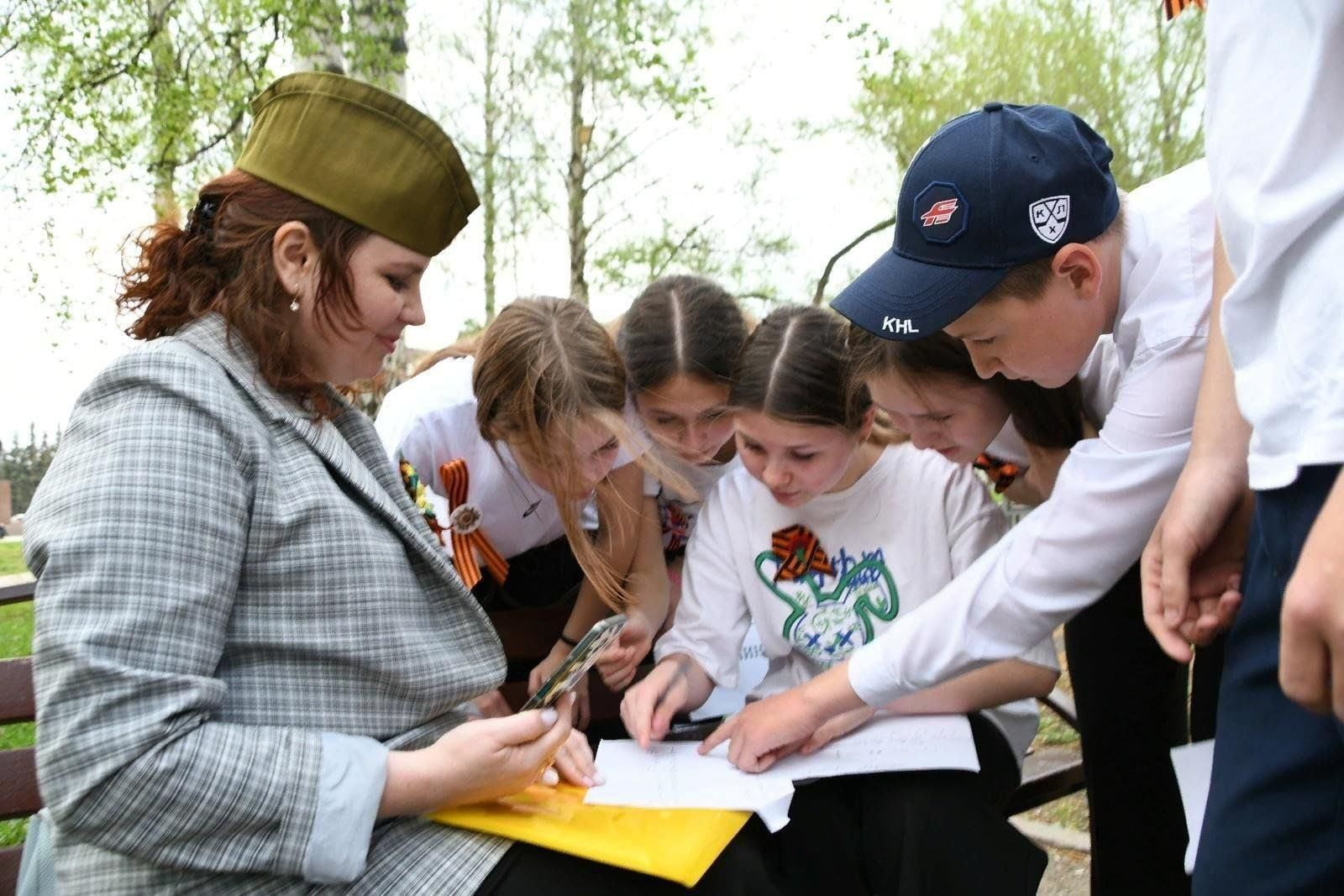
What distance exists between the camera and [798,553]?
2271mm

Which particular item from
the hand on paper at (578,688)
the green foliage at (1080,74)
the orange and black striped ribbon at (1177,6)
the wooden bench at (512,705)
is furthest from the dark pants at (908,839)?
the green foliage at (1080,74)

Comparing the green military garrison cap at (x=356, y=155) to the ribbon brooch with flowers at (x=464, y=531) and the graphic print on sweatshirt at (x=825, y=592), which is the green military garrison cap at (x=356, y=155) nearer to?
the ribbon brooch with flowers at (x=464, y=531)

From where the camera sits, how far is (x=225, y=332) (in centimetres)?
161

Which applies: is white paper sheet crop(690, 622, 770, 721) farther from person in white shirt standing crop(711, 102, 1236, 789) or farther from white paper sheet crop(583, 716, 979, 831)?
person in white shirt standing crop(711, 102, 1236, 789)

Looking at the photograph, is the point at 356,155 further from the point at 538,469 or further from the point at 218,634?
the point at 538,469

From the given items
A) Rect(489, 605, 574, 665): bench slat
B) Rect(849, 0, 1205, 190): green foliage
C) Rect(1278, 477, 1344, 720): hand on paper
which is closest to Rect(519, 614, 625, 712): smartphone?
Rect(489, 605, 574, 665): bench slat

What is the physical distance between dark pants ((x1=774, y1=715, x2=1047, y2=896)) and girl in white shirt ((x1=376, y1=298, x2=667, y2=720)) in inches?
24.0

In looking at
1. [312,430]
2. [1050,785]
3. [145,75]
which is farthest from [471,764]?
[145,75]

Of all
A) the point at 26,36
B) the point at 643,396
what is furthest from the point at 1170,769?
the point at 26,36

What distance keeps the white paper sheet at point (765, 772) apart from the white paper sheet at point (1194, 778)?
36cm

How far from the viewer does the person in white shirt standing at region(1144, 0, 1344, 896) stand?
0.88m

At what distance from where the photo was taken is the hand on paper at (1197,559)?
1258 mm

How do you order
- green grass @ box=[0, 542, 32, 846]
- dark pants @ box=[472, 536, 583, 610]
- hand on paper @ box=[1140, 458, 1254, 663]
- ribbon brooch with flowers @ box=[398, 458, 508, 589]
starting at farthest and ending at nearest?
green grass @ box=[0, 542, 32, 846] < dark pants @ box=[472, 536, 583, 610] < ribbon brooch with flowers @ box=[398, 458, 508, 589] < hand on paper @ box=[1140, 458, 1254, 663]

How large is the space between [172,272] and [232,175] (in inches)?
6.5
